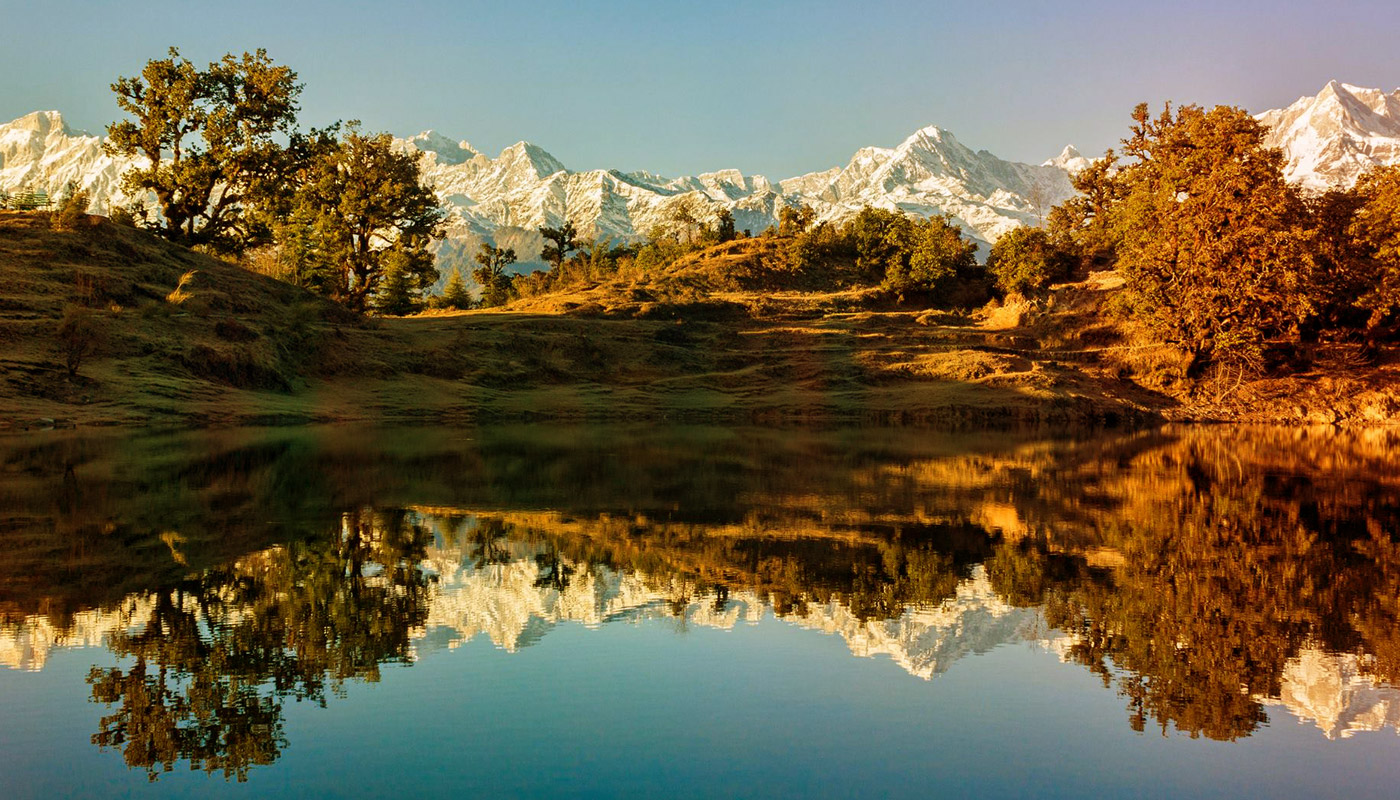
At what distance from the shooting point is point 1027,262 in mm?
88125

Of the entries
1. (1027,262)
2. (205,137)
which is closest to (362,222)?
(205,137)

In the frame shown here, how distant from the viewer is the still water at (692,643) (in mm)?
8031

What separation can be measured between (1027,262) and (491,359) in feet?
161

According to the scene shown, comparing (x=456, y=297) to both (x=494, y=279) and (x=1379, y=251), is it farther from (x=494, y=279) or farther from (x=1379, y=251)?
(x=1379, y=251)

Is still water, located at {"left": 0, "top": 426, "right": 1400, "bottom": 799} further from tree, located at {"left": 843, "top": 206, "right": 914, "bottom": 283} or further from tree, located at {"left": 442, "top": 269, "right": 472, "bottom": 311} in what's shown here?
tree, located at {"left": 442, "top": 269, "right": 472, "bottom": 311}

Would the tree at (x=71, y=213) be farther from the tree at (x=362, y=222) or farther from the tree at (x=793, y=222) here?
the tree at (x=793, y=222)

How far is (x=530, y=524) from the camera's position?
65.1 ft

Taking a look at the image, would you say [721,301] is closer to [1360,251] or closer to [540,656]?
[1360,251]

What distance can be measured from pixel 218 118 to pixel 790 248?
5271cm

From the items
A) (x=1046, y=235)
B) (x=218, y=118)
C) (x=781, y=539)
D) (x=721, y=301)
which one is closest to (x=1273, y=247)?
(x=1046, y=235)

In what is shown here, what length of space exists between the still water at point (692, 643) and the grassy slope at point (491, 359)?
2920 cm

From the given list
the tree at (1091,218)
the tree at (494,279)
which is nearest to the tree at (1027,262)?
the tree at (1091,218)

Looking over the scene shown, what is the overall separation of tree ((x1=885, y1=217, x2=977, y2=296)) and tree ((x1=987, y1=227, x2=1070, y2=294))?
409cm

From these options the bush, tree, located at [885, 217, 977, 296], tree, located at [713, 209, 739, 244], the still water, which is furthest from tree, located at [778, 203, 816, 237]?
the still water
